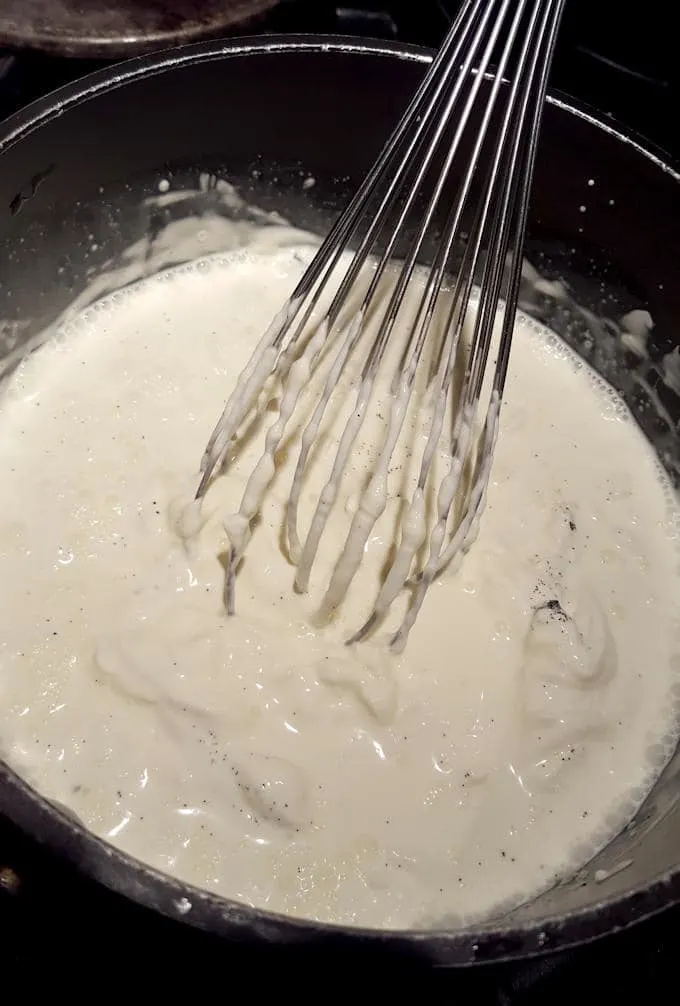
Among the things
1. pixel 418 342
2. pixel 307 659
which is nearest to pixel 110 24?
pixel 418 342

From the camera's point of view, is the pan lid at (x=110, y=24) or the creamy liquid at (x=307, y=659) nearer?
the creamy liquid at (x=307, y=659)

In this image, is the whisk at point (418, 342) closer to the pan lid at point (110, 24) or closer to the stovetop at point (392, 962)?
the stovetop at point (392, 962)

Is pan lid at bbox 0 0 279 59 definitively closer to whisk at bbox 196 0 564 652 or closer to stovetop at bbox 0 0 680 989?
stovetop at bbox 0 0 680 989

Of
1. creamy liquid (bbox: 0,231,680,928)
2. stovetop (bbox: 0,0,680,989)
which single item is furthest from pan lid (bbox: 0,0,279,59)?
creamy liquid (bbox: 0,231,680,928)

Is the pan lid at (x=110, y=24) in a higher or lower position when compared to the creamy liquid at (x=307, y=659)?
higher

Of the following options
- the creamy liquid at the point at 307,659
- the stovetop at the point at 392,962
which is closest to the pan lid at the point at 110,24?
the stovetop at the point at 392,962
